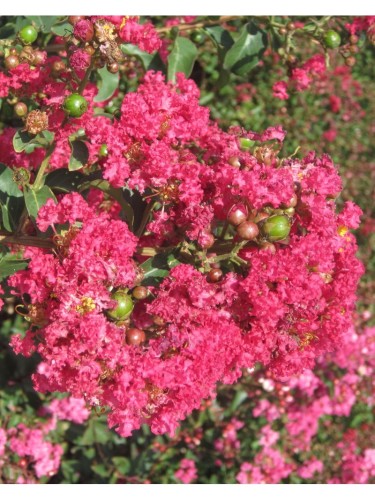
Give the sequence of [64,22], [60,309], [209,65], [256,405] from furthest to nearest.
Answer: [209,65]
[256,405]
[64,22]
[60,309]

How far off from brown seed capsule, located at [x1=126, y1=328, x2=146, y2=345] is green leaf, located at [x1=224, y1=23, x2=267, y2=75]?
4.07ft

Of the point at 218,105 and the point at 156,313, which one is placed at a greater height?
the point at 156,313

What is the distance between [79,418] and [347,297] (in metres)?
1.55

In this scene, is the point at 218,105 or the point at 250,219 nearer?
the point at 250,219

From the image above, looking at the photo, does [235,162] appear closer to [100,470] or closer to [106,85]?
[106,85]

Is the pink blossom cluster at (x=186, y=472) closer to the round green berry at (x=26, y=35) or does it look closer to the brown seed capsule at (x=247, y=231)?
the brown seed capsule at (x=247, y=231)

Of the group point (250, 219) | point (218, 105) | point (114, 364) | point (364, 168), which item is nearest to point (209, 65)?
point (218, 105)

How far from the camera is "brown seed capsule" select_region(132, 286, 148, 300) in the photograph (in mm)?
1261

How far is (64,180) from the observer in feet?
5.03

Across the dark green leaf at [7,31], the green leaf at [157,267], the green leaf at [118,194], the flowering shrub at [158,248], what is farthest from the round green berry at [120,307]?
the dark green leaf at [7,31]

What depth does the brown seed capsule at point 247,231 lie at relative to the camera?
1.21 m

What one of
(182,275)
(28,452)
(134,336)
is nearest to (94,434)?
(28,452)

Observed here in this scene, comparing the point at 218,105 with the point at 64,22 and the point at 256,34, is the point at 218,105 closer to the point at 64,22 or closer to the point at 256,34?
the point at 256,34

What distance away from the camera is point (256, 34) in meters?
2.08
